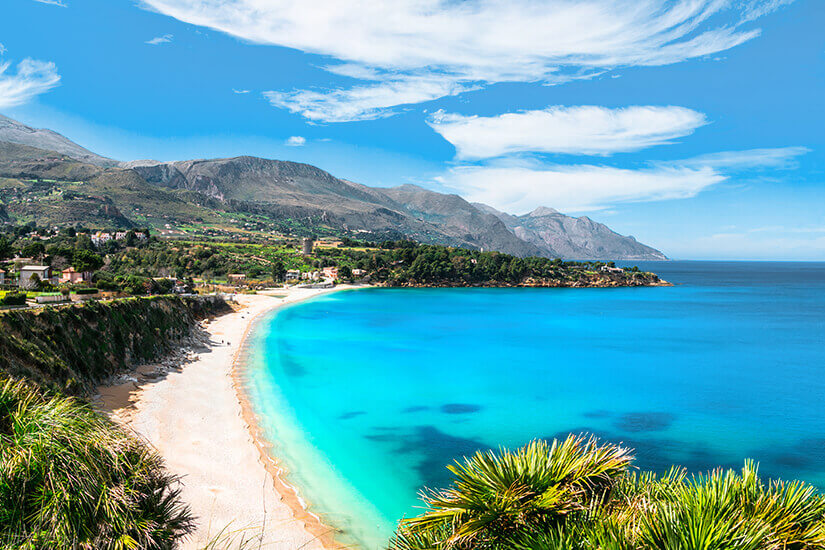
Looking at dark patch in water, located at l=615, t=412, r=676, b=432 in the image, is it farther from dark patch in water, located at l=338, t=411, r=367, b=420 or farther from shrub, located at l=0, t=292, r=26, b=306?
shrub, located at l=0, t=292, r=26, b=306

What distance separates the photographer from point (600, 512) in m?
6.68

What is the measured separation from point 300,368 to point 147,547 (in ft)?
100

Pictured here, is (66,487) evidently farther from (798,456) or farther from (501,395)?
(798,456)

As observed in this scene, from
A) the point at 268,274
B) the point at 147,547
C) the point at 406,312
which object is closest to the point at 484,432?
the point at 147,547

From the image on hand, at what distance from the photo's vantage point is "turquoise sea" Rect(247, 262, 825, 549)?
19.3 metres

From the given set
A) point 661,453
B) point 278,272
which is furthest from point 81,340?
point 278,272

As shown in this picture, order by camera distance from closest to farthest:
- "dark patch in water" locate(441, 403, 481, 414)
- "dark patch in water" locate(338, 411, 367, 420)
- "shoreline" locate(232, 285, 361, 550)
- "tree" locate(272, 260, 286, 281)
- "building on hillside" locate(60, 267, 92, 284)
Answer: "shoreline" locate(232, 285, 361, 550)
"dark patch in water" locate(338, 411, 367, 420)
"dark patch in water" locate(441, 403, 481, 414)
"building on hillside" locate(60, 267, 92, 284)
"tree" locate(272, 260, 286, 281)

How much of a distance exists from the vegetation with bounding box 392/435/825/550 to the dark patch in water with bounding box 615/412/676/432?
19315 millimetres

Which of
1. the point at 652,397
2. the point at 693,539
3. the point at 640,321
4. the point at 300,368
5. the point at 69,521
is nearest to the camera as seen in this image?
the point at 693,539

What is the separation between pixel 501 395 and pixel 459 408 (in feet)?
15.7

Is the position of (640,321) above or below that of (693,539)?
below

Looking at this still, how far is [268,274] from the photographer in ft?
384

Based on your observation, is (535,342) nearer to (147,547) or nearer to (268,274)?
(147,547)

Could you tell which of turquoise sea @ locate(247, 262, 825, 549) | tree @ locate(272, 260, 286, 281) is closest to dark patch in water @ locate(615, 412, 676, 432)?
turquoise sea @ locate(247, 262, 825, 549)
